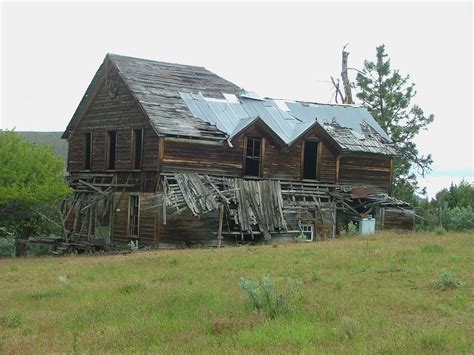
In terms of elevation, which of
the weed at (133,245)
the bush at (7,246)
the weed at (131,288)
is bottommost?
the bush at (7,246)

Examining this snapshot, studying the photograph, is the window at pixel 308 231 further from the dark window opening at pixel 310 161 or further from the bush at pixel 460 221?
the bush at pixel 460 221

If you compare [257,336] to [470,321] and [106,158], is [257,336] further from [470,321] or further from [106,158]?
[106,158]

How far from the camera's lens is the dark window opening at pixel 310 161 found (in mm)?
33406

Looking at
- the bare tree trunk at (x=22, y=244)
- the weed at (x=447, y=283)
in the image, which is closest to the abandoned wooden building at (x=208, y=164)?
the bare tree trunk at (x=22, y=244)

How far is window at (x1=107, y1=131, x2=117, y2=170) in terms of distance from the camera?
106 ft

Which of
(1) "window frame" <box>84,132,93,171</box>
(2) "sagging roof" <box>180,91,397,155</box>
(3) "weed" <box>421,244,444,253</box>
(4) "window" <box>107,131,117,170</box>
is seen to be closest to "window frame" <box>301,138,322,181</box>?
(2) "sagging roof" <box>180,91,397,155</box>

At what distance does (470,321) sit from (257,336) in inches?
136

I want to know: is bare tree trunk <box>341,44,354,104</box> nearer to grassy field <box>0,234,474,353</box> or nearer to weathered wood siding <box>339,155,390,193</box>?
weathered wood siding <box>339,155,390,193</box>

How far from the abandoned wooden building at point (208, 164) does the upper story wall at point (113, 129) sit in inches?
2.6

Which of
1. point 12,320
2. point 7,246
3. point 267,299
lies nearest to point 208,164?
point 12,320

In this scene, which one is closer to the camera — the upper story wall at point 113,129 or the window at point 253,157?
the upper story wall at point 113,129

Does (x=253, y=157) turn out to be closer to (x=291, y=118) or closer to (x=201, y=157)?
(x=201, y=157)

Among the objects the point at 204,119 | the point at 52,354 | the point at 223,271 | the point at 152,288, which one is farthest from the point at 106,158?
the point at 52,354

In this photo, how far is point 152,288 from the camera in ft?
47.7
